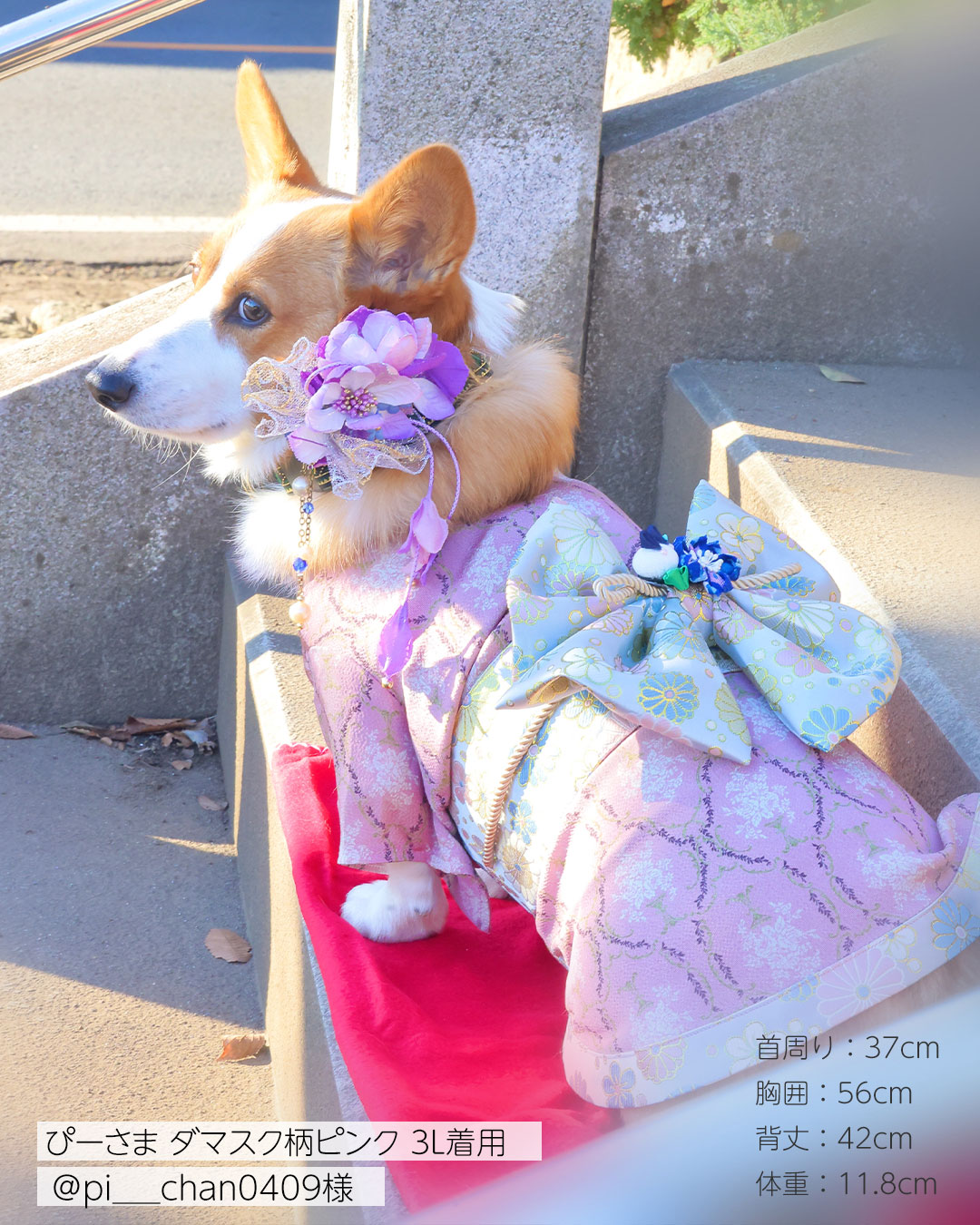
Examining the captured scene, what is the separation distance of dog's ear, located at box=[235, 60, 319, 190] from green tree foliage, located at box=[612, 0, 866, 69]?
6.98 ft

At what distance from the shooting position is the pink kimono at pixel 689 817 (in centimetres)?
137

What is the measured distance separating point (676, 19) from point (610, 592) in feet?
11.8

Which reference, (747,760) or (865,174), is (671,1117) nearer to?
(747,760)

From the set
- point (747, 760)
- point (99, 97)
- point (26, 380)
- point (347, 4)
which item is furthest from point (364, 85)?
point (99, 97)

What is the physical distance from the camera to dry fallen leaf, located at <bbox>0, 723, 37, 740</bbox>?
3.04 m

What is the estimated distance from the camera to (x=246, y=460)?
2.11 metres

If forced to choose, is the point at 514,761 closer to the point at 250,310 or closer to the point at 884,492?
the point at 250,310

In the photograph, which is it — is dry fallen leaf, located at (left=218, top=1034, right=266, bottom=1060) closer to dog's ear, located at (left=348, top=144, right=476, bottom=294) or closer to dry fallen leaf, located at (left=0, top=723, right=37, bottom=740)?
dry fallen leaf, located at (left=0, top=723, right=37, bottom=740)


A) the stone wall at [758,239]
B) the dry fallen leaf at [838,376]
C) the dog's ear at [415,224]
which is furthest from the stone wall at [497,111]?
the dog's ear at [415,224]

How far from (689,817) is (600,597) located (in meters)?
0.35

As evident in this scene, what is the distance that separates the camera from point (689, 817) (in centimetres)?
142

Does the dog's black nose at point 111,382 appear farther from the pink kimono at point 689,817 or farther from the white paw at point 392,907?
the white paw at point 392,907

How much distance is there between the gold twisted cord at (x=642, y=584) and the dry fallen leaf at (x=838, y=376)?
160 cm

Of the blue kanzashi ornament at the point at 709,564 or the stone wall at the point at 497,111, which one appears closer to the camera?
the blue kanzashi ornament at the point at 709,564
